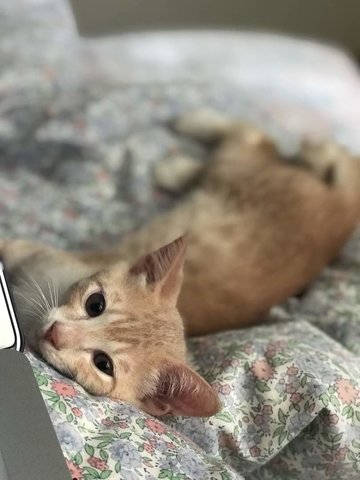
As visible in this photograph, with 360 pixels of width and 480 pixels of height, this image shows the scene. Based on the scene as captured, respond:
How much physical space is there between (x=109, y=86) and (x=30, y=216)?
626mm

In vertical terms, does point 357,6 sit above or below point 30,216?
above

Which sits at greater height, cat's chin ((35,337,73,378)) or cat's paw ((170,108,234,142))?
cat's paw ((170,108,234,142))

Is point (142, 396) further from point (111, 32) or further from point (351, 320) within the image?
point (111, 32)

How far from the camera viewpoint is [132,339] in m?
1.11

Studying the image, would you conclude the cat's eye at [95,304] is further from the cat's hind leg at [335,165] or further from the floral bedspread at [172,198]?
the cat's hind leg at [335,165]

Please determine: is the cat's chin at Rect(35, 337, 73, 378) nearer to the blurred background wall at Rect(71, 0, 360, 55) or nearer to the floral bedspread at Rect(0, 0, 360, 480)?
the floral bedspread at Rect(0, 0, 360, 480)

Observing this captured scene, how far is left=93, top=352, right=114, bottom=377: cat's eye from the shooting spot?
1.07 meters

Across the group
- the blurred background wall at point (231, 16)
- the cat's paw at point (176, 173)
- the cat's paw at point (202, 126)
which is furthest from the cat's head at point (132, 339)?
the blurred background wall at point (231, 16)

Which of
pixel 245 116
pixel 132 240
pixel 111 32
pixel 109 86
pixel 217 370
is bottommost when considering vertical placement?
pixel 217 370

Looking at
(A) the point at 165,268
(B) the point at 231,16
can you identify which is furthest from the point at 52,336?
(B) the point at 231,16

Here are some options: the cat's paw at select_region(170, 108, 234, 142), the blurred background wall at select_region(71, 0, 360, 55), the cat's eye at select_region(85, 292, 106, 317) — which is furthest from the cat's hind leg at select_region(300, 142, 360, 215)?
the cat's eye at select_region(85, 292, 106, 317)

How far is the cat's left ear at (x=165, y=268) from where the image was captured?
1.19 m

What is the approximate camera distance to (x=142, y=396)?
1076 mm

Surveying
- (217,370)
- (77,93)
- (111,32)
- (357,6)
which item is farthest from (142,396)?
(357,6)
